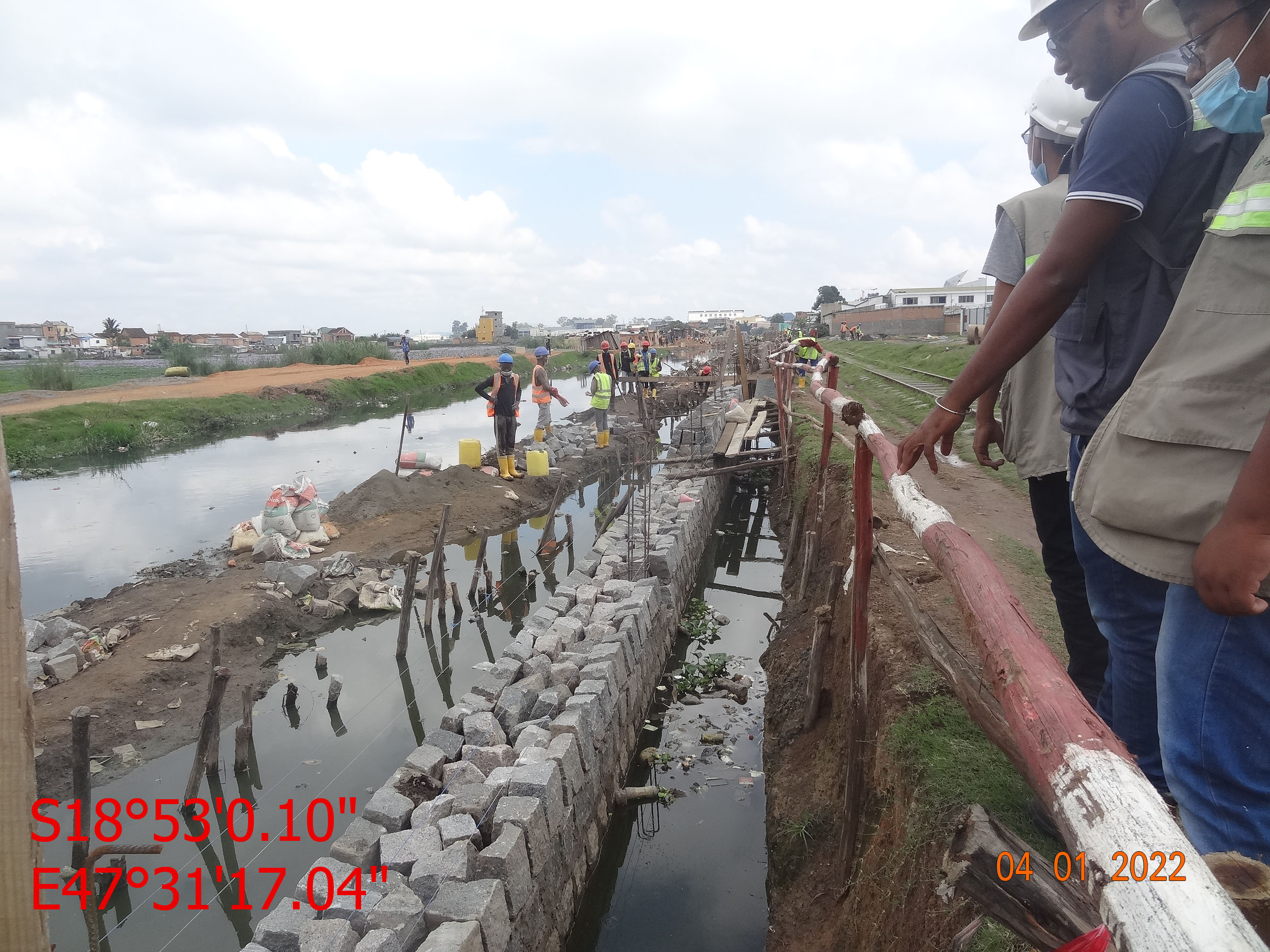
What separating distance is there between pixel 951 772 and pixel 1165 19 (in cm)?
254

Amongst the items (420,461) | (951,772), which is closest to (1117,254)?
(951,772)

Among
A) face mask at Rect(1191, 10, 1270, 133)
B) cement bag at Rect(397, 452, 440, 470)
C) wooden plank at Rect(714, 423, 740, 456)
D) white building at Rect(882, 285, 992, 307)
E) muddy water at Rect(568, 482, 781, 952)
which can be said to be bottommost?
muddy water at Rect(568, 482, 781, 952)

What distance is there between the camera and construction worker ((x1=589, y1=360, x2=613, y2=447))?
1538cm

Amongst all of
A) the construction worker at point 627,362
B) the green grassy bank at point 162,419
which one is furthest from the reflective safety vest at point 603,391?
the green grassy bank at point 162,419

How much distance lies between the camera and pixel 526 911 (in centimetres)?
358

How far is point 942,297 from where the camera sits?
5841 cm

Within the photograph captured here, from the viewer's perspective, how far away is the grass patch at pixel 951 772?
2.54 meters

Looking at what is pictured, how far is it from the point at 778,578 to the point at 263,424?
1970 cm

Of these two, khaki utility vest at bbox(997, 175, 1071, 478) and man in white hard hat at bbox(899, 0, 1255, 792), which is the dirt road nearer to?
khaki utility vest at bbox(997, 175, 1071, 478)

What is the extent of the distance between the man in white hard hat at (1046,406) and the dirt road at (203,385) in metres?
22.6

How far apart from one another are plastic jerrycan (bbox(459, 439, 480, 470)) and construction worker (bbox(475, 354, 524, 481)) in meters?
0.40

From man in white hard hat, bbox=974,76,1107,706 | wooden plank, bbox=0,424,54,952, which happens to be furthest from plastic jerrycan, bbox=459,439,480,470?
wooden plank, bbox=0,424,54,952

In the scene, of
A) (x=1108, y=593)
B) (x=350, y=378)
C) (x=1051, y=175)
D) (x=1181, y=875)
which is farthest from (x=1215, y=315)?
(x=350, y=378)

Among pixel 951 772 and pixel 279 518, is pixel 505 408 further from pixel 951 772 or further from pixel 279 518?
pixel 951 772
